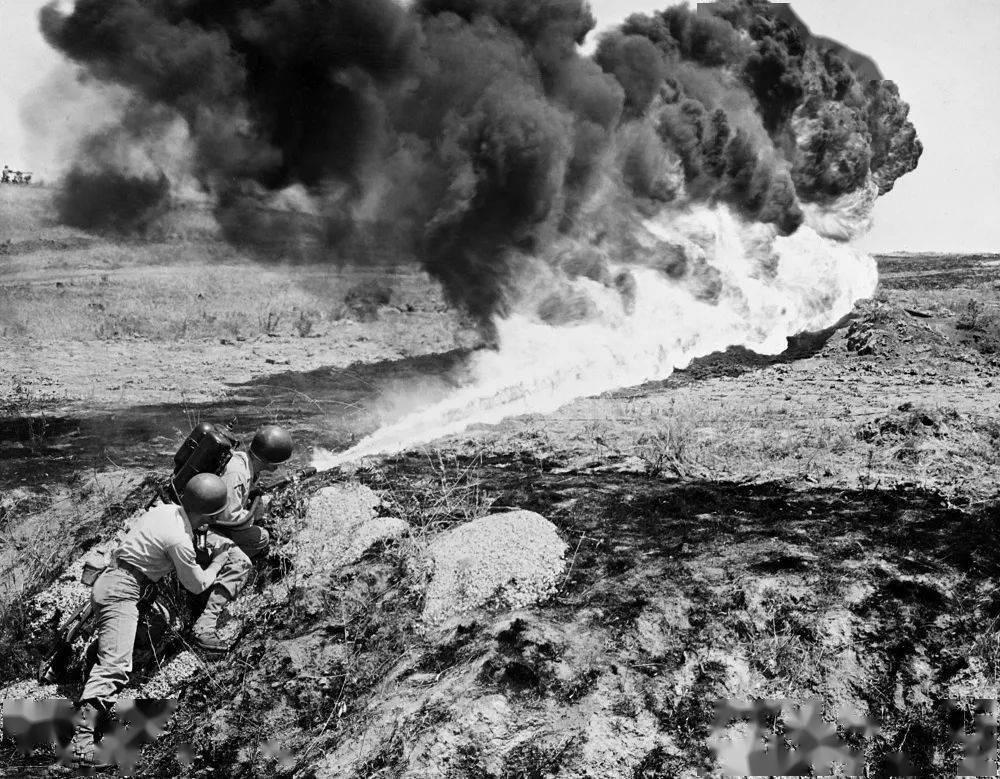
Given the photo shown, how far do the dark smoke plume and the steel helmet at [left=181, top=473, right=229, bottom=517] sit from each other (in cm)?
587

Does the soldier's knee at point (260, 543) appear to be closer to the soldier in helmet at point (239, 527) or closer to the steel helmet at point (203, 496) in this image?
the soldier in helmet at point (239, 527)

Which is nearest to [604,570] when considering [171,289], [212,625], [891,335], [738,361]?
[212,625]

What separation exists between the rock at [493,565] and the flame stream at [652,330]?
91.7 inches

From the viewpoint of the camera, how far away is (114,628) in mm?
4758

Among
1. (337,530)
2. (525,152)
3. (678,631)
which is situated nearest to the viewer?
(678,631)

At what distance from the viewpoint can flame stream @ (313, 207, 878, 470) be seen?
365 inches

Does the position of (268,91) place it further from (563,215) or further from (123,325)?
(123,325)

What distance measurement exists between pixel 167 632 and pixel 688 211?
10074mm

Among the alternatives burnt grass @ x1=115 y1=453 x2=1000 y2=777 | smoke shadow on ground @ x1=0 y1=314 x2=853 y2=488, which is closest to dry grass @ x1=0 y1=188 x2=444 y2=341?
smoke shadow on ground @ x1=0 y1=314 x2=853 y2=488

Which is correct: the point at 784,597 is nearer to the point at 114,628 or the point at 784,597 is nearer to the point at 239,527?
the point at 239,527

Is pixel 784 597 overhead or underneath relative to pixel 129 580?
overhead

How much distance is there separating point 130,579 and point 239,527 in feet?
3.18

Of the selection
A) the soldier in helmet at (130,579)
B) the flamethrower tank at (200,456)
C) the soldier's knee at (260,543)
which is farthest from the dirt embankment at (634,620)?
the flamethrower tank at (200,456)

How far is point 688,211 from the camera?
12.6 m
